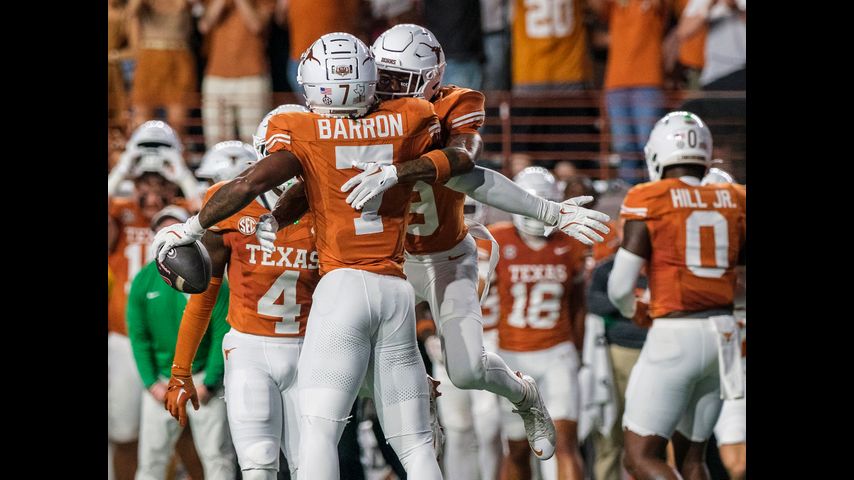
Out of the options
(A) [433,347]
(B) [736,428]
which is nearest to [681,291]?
(B) [736,428]

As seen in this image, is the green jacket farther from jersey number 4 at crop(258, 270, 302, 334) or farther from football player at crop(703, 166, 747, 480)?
football player at crop(703, 166, 747, 480)

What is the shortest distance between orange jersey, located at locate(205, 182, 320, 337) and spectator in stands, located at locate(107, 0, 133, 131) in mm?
4561

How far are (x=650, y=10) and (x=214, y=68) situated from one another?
3.21 metres

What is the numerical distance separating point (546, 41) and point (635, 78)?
2.26ft

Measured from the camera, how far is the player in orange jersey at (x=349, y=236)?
4.98 metres

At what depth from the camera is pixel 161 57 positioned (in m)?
10.1

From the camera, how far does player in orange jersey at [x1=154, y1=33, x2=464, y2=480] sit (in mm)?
4980

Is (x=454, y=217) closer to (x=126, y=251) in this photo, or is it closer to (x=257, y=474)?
(x=257, y=474)

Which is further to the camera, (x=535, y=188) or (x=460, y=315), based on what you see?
(x=535, y=188)

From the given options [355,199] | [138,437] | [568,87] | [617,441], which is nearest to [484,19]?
[568,87]

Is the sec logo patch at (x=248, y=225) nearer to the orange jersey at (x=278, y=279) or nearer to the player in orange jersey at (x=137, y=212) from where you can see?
the orange jersey at (x=278, y=279)

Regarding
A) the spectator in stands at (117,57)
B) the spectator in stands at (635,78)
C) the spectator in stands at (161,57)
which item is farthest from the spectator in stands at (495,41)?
the spectator in stands at (117,57)

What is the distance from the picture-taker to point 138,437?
7898 millimetres

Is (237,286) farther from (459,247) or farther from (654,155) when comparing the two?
(654,155)
